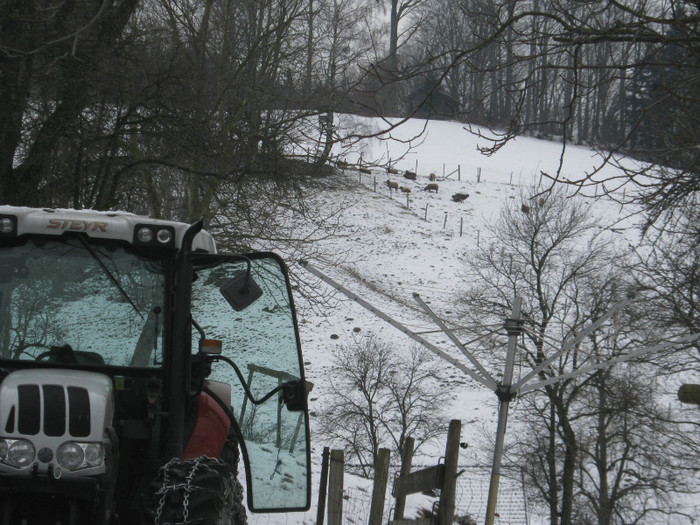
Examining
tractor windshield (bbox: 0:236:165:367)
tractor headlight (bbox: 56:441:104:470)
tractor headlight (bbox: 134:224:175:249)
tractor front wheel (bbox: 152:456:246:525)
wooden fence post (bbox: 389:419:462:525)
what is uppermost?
tractor headlight (bbox: 134:224:175:249)

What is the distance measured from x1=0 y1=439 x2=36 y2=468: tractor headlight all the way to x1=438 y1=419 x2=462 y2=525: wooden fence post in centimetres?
543

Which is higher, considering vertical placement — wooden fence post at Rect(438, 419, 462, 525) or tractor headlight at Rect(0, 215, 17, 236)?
tractor headlight at Rect(0, 215, 17, 236)

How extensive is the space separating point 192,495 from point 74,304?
1.22 metres

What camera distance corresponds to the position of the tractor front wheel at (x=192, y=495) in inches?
145

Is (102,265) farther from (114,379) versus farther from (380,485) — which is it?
(380,485)

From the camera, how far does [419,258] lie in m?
36.5

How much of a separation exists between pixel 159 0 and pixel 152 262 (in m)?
12.6

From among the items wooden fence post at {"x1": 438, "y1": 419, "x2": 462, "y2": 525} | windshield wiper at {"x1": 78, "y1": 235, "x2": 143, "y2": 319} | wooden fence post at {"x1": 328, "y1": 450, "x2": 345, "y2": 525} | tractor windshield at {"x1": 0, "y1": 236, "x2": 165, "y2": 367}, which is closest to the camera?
tractor windshield at {"x1": 0, "y1": 236, "x2": 165, "y2": 367}

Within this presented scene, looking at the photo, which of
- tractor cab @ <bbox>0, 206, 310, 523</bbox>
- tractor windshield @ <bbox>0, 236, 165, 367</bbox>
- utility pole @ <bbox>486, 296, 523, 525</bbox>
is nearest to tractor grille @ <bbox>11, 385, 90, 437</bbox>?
tractor cab @ <bbox>0, 206, 310, 523</bbox>

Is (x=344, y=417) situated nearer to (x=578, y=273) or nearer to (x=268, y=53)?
(x=578, y=273)

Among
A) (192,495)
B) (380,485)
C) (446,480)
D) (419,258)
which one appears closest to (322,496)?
(380,485)

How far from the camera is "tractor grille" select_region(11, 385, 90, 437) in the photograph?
3.50m

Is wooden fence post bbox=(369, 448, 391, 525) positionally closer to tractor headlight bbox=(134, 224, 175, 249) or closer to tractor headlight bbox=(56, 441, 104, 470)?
tractor headlight bbox=(134, 224, 175, 249)

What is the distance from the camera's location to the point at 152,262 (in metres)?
4.47
